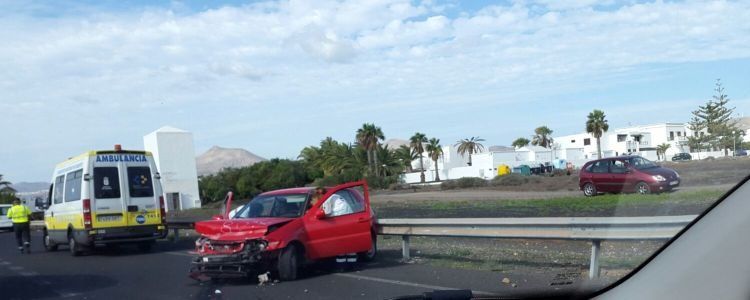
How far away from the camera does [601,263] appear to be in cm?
402

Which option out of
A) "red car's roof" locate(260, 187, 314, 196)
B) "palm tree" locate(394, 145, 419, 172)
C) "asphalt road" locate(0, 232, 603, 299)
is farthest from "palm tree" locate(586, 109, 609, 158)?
"red car's roof" locate(260, 187, 314, 196)

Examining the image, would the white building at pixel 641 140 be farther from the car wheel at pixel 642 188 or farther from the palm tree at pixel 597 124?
the car wheel at pixel 642 188

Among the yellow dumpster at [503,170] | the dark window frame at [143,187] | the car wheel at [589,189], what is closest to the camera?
the car wheel at [589,189]

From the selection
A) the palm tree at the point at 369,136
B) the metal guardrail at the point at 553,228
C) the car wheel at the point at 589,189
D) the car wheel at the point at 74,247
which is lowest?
the car wheel at the point at 74,247

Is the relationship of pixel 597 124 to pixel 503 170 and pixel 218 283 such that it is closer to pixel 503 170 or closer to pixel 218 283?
pixel 503 170

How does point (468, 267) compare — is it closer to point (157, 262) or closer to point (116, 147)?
point (157, 262)

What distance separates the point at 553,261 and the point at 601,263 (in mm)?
3887

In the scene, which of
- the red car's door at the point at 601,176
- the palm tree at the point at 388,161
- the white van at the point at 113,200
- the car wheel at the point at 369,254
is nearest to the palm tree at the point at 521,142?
the red car's door at the point at 601,176

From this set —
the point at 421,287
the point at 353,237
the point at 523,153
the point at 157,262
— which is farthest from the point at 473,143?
the point at 157,262

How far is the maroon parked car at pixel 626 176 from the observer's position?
135 inches

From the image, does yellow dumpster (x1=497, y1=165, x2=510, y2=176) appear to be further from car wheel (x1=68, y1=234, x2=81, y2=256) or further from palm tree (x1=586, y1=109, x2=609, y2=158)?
car wheel (x1=68, y1=234, x2=81, y2=256)

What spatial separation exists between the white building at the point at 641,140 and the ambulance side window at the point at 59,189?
17290mm

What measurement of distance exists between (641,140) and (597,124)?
0.24 metres

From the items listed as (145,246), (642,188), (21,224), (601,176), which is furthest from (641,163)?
(21,224)
